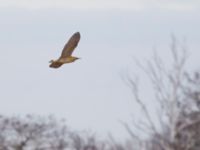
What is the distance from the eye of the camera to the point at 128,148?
39250 mm

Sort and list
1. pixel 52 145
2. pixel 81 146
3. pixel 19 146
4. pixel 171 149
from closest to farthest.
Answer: pixel 171 149 → pixel 19 146 → pixel 52 145 → pixel 81 146

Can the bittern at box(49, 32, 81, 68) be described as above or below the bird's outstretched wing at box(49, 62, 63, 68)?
above

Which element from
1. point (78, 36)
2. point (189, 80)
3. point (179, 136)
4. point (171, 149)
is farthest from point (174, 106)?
point (78, 36)

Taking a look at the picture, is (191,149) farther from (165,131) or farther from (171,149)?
(171,149)

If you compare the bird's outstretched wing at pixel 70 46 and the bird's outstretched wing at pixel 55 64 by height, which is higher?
the bird's outstretched wing at pixel 70 46

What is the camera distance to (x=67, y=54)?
1739 mm

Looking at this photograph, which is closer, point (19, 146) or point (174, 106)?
point (174, 106)

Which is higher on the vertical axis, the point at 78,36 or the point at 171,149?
the point at 78,36

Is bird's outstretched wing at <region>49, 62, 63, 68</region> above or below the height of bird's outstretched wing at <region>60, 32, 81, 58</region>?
below

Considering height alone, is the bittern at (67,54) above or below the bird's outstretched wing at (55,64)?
above

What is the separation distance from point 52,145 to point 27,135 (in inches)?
102

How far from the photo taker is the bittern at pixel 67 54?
68.0 inches

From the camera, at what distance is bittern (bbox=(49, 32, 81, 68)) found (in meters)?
1.73

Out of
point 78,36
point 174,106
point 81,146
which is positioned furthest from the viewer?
point 81,146
